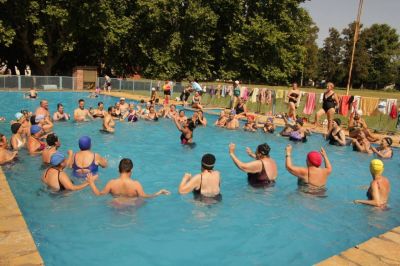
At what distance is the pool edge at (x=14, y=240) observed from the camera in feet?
13.8

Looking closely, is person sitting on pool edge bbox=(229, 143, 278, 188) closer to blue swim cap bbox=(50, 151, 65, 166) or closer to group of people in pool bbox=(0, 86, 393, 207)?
group of people in pool bbox=(0, 86, 393, 207)

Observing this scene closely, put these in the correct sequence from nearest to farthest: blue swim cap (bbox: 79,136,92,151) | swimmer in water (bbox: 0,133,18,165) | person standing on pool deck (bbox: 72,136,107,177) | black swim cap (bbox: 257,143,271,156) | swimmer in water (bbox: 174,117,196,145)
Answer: black swim cap (bbox: 257,143,271,156) → blue swim cap (bbox: 79,136,92,151) → person standing on pool deck (bbox: 72,136,107,177) → swimmer in water (bbox: 0,133,18,165) → swimmer in water (bbox: 174,117,196,145)

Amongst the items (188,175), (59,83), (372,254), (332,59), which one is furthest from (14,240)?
(332,59)

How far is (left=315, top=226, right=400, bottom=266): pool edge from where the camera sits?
172 inches

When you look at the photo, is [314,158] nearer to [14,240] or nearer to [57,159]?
[57,159]

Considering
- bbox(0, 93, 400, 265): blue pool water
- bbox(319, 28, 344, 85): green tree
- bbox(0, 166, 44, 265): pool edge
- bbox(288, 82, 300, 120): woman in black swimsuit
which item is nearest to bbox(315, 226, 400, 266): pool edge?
bbox(0, 93, 400, 265): blue pool water

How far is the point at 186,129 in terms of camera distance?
13414 mm

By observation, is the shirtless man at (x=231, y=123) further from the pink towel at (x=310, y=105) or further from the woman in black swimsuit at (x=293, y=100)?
the pink towel at (x=310, y=105)

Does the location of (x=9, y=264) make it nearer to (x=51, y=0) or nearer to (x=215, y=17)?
(x=51, y=0)

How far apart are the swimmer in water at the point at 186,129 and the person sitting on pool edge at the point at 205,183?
572 centimetres

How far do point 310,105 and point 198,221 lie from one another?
1306 centimetres

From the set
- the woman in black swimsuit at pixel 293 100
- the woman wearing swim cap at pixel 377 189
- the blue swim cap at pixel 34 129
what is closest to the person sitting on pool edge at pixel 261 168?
the woman wearing swim cap at pixel 377 189

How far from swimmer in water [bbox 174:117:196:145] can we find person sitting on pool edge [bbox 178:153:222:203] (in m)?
5.72

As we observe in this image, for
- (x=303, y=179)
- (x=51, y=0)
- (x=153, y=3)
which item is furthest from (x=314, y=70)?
(x=303, y=179)
